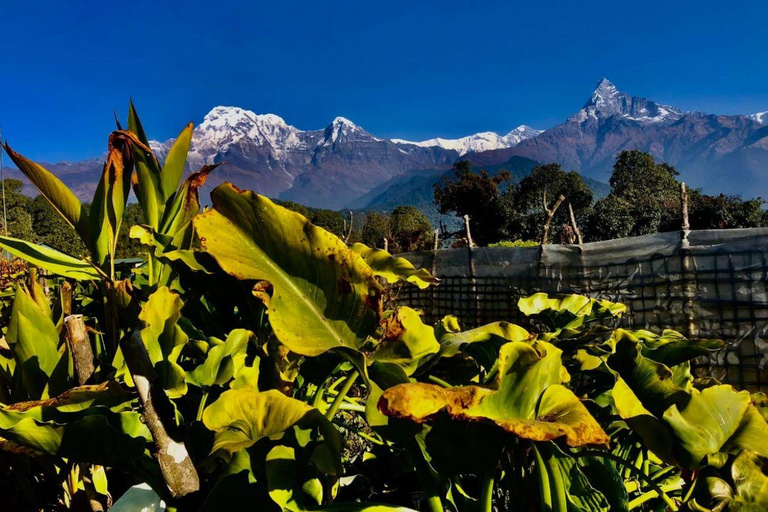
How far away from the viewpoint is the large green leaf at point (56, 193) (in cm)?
83

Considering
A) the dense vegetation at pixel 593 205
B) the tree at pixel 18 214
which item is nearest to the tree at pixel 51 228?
the tree at pixel 18 214

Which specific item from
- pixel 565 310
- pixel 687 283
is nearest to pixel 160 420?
pixel 565 310

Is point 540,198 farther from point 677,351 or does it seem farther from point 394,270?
point 677,351

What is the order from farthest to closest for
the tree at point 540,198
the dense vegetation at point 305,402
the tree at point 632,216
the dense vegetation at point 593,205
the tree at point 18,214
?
the tree at point 540,198
the tree at point 632,216
the dense vegetation at point 593,205
the tree at point 18,214
the dense vegetation at point 305,402

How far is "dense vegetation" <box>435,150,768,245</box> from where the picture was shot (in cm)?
2125

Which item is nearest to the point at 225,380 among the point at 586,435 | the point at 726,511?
the point at 586,435

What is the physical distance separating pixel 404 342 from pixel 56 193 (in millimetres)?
713

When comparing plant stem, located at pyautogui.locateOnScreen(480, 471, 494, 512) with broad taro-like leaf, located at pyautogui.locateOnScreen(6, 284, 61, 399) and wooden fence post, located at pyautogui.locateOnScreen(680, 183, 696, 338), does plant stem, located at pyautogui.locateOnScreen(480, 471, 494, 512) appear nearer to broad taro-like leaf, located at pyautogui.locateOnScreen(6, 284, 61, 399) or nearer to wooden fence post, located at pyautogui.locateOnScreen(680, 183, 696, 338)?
broad taro-like leaf, located at pyautogui.locateOnScreen(6, 284, 61, 399)

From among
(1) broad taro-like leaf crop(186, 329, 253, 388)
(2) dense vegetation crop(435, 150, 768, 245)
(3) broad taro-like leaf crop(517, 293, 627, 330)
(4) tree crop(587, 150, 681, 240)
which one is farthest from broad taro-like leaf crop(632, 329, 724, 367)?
(4) tree crop(587, 150, 681, 240)

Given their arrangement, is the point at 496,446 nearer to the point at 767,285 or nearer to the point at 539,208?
the point at 767,285

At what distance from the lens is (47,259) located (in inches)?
37.8

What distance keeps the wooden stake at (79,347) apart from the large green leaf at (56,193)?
229 millimetres

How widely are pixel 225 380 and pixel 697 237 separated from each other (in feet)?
13.5

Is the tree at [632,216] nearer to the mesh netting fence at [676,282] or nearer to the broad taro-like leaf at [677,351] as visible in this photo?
the mesh netting fence at [676,282]
